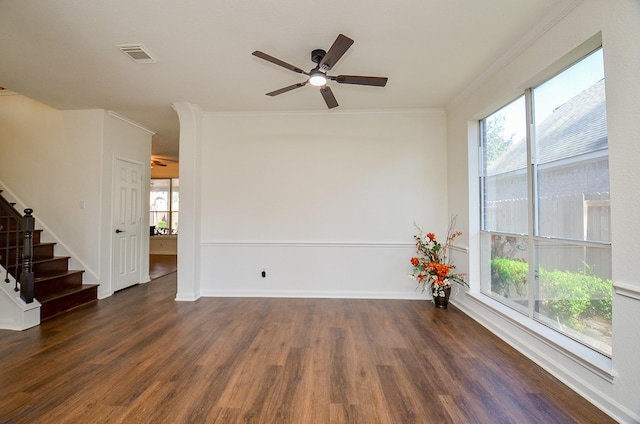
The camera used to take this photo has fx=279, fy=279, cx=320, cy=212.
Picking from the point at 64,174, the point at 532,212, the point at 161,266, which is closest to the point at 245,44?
the point at 532,212

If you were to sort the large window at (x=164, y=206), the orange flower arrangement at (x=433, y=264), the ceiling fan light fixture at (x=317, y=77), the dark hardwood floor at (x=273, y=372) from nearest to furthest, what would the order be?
the dark hardwood floor at (x=273, y=372), the ceiling fan light fixture at (x=317, y=77), the orange flower arrangement at (x=433, y=264), the large window at (x=164, y=206)

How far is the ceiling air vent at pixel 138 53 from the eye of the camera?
8.11ft

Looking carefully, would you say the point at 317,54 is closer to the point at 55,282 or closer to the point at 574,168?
the point at 574,168

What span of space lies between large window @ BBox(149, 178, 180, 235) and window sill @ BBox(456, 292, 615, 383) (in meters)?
8.69

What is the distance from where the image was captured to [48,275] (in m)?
3.60

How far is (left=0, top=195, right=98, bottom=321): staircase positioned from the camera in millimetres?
3252

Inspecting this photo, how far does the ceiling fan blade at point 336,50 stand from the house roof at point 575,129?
176cm

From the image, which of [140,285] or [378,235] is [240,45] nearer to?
[378,235]

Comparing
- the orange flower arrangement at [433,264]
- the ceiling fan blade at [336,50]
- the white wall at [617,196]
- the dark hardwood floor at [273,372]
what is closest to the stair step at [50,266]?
the dark hardwood floor at [273,372]

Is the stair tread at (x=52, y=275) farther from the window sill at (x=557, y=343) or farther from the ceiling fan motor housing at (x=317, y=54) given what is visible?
the window sill at (x=557, y=343)

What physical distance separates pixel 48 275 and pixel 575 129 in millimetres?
5820

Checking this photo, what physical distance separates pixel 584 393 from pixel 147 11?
13.2 feet

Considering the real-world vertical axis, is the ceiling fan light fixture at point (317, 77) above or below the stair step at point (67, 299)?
above

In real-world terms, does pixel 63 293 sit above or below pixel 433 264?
below
